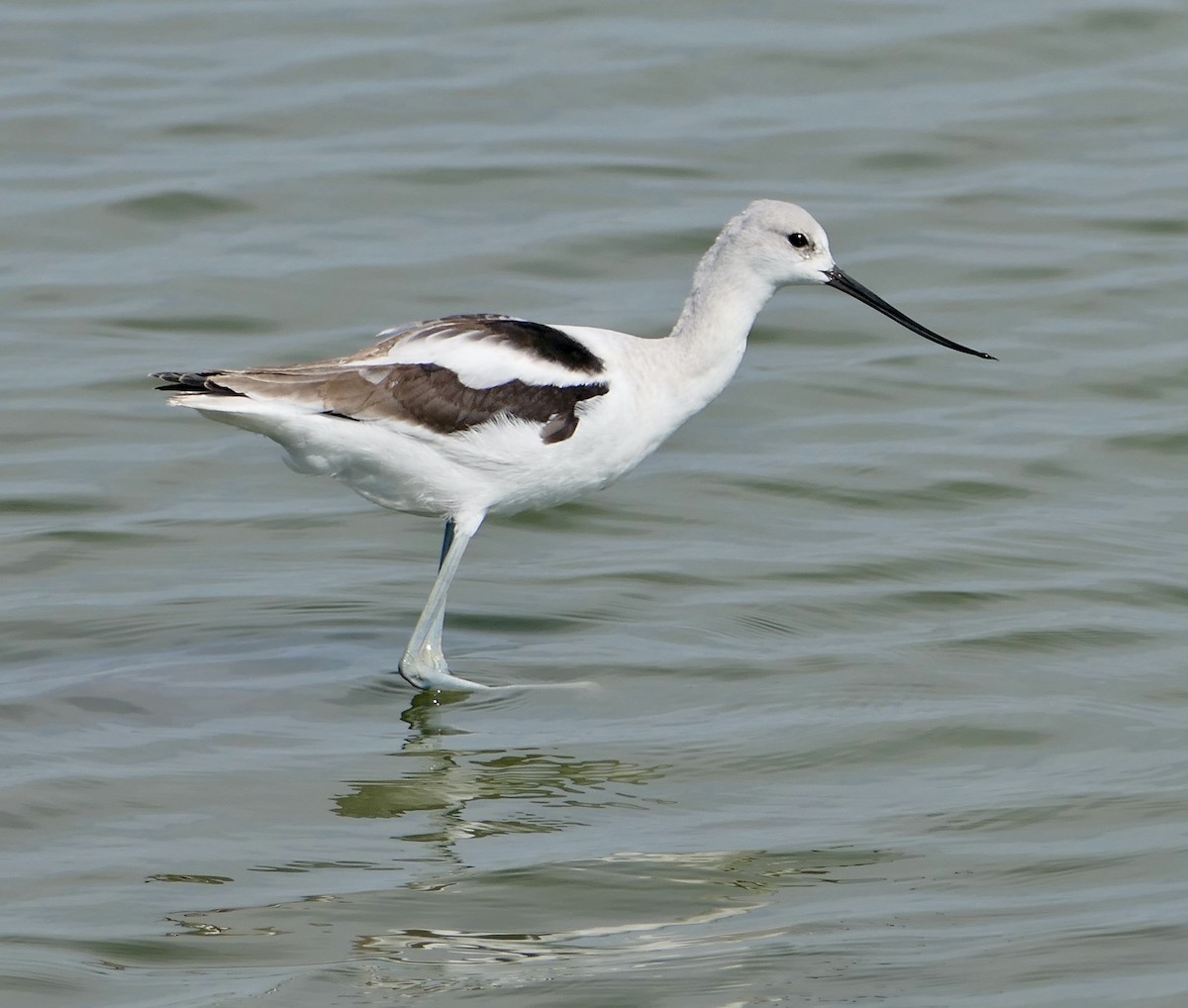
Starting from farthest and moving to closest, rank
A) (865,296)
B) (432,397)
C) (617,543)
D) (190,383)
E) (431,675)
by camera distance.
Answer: (617,543) → (865,296) → (431,675) → (432,397) → (190,383)

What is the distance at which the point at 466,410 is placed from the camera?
6.97 metres

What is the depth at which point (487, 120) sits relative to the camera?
534 inches

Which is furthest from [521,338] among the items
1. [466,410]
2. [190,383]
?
[190,383]

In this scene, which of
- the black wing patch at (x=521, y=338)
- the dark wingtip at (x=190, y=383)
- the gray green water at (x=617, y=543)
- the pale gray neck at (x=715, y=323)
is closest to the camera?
the gray green water at (x=617, y=543)

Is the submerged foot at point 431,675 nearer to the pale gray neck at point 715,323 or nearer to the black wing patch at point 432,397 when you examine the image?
the black wing patch at point 432,397

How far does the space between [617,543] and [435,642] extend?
4.89 ft

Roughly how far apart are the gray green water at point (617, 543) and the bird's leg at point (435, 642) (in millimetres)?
125

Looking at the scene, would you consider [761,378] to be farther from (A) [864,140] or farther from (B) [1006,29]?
(B) [1006,29]

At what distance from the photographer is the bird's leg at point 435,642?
→ 7.17 m

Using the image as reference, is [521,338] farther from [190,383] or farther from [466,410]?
[190,383]

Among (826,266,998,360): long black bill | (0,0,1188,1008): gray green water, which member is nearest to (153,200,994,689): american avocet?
(826,266,998,360): long black bill

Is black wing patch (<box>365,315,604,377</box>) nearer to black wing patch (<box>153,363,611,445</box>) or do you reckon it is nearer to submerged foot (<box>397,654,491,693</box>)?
black wing patch (<box>153,363,611,445</box>)

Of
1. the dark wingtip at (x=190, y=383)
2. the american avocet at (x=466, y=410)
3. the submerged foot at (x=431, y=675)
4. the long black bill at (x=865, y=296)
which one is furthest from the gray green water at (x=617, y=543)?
the dark wingtip at (x=190, y=383)

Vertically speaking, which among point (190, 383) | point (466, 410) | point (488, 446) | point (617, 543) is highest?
point (190, 383)
